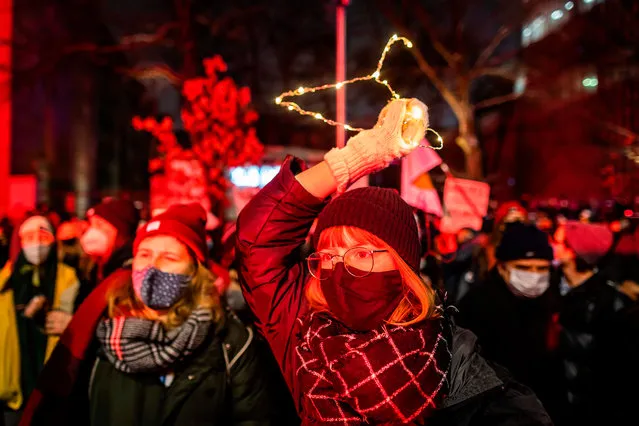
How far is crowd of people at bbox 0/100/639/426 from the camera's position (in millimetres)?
1915

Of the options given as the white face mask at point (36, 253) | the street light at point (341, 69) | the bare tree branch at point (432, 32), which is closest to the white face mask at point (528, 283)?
the street light at point (341, 69)

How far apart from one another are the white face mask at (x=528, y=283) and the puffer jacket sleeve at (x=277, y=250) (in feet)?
8.03

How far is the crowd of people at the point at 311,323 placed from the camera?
75.4 inches

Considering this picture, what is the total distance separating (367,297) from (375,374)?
26 centimetres

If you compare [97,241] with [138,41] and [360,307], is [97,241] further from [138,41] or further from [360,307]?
[138,41]

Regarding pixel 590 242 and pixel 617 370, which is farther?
pixel 590 242

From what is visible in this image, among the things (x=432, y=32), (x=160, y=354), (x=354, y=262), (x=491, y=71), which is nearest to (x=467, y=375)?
(x=354, y=262)

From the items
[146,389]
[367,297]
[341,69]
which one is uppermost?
[341,69]

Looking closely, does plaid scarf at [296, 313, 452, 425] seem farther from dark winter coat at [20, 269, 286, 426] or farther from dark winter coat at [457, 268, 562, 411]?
dark winter coat at [457, 268, 562, 411]

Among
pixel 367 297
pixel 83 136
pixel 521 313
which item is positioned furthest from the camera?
pixel 83 136

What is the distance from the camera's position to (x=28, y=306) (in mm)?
4461

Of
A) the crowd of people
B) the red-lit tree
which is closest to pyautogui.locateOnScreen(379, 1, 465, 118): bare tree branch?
the red-lit tree

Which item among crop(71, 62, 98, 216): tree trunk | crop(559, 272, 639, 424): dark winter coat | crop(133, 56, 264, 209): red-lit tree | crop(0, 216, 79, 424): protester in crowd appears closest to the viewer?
crop(559, 272, 639, 424): dark winter coat

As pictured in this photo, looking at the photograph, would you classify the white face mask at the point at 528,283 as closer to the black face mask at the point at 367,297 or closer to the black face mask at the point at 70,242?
the black face mask at the point at 367,297
